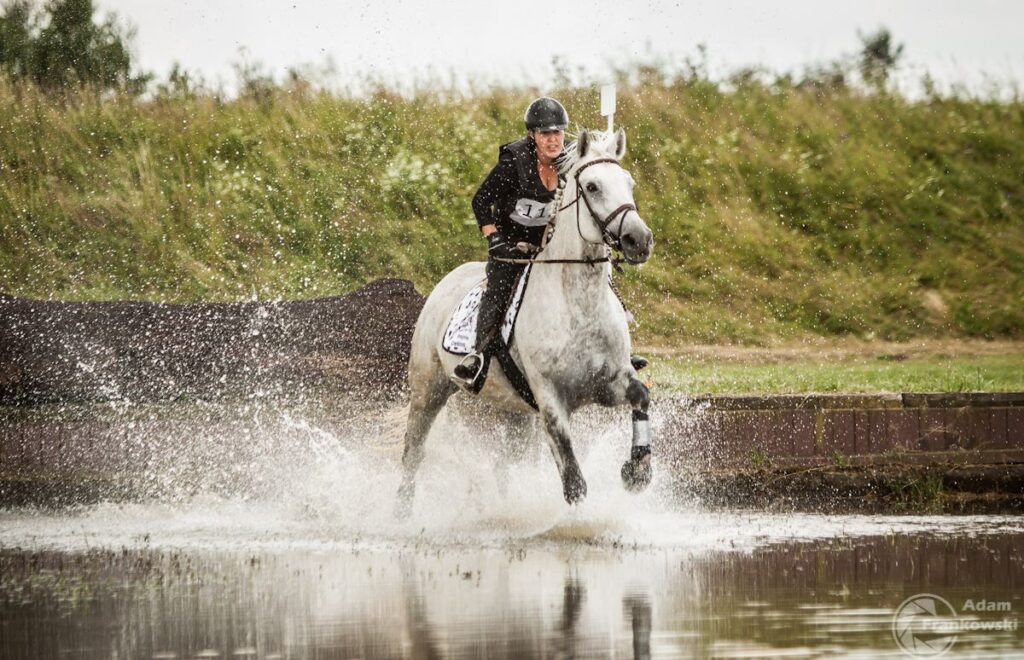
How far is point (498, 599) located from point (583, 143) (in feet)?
10.6

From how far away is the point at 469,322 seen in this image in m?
10.7

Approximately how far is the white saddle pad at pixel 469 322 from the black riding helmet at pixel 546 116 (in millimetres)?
856

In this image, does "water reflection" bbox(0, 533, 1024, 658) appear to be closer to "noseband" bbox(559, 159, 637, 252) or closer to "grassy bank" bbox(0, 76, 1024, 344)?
"noseband" bbox(559, 159, 637, 252)

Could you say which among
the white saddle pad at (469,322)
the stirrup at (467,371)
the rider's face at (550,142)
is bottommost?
the stirrup at (467,371)

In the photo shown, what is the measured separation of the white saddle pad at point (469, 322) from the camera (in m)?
10.1

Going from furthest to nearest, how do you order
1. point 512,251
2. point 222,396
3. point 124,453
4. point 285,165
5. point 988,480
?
1. point 285,165
2. point 222,396
3. point 124,453
4. point 988,480
5. point 512,251

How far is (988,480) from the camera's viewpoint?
11.8m

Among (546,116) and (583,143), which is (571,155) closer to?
(583,143)

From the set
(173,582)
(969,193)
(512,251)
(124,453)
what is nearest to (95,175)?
(124,453)

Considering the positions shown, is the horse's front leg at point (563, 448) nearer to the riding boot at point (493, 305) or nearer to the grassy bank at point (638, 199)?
the riding boot at point (493, 305)

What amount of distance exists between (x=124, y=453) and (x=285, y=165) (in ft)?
30.8

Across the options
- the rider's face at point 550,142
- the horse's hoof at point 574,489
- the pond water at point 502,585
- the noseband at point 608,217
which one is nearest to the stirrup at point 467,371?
the pond water at point 502,585

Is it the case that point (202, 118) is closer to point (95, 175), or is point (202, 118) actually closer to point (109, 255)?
point (95, 175)

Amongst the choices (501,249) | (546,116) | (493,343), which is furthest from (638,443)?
(546,116)
